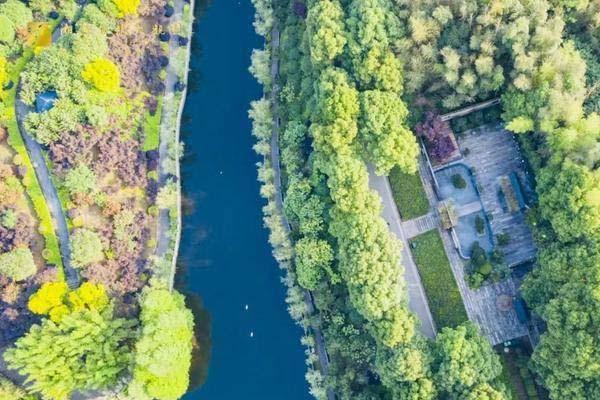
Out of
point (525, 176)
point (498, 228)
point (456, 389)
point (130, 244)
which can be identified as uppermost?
point (130, 244)

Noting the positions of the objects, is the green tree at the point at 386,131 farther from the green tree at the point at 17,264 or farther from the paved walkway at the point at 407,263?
the green tree at the point at 17,264

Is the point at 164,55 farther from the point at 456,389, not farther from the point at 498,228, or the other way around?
the point at 456,389

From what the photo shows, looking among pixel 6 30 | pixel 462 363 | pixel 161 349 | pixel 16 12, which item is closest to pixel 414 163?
pixel 462 363

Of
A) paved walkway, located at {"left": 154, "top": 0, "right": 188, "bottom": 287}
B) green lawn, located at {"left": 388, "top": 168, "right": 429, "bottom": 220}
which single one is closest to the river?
paved walkway, located at {"left": 154, "top": 0, "right": 188, "bottom": 287}

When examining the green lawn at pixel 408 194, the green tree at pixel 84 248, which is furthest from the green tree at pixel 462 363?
the green tree at pixel 84 248

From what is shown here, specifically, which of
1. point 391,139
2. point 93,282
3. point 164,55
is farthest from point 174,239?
point 391,139
